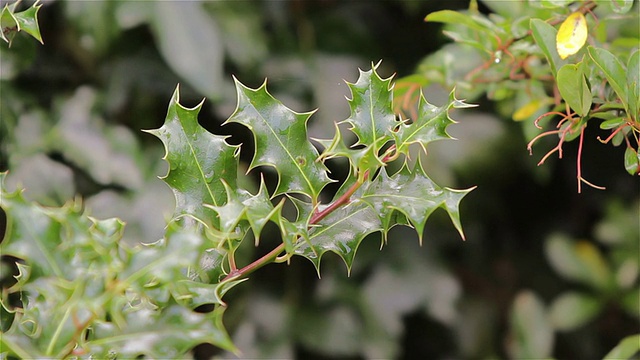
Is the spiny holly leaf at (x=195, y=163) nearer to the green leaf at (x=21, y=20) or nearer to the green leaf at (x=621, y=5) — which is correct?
the green leaf at (x=21, y=20)

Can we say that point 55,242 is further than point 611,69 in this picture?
No

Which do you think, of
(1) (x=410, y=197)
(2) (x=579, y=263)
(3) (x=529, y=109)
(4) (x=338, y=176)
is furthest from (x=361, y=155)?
(2) (x=579, y=263)

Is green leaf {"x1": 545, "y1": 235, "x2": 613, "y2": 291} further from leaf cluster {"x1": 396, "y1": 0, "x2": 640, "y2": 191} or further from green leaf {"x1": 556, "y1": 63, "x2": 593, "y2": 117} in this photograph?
green leaf {"x1": 556, "y1": 63, "x2": 593, "y2": 117}

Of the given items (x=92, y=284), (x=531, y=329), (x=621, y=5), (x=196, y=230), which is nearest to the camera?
(x=92, y=284)

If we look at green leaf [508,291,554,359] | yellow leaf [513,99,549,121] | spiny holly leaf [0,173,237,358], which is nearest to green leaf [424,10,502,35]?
yellow leaf [513,99,549,121]

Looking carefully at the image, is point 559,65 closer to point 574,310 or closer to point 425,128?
point 425,128

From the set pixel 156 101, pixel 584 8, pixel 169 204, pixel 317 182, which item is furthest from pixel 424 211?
pixel 156 101

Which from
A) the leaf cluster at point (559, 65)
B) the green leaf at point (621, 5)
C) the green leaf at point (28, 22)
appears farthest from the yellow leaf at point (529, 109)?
the green leaf at point (28, 22)
